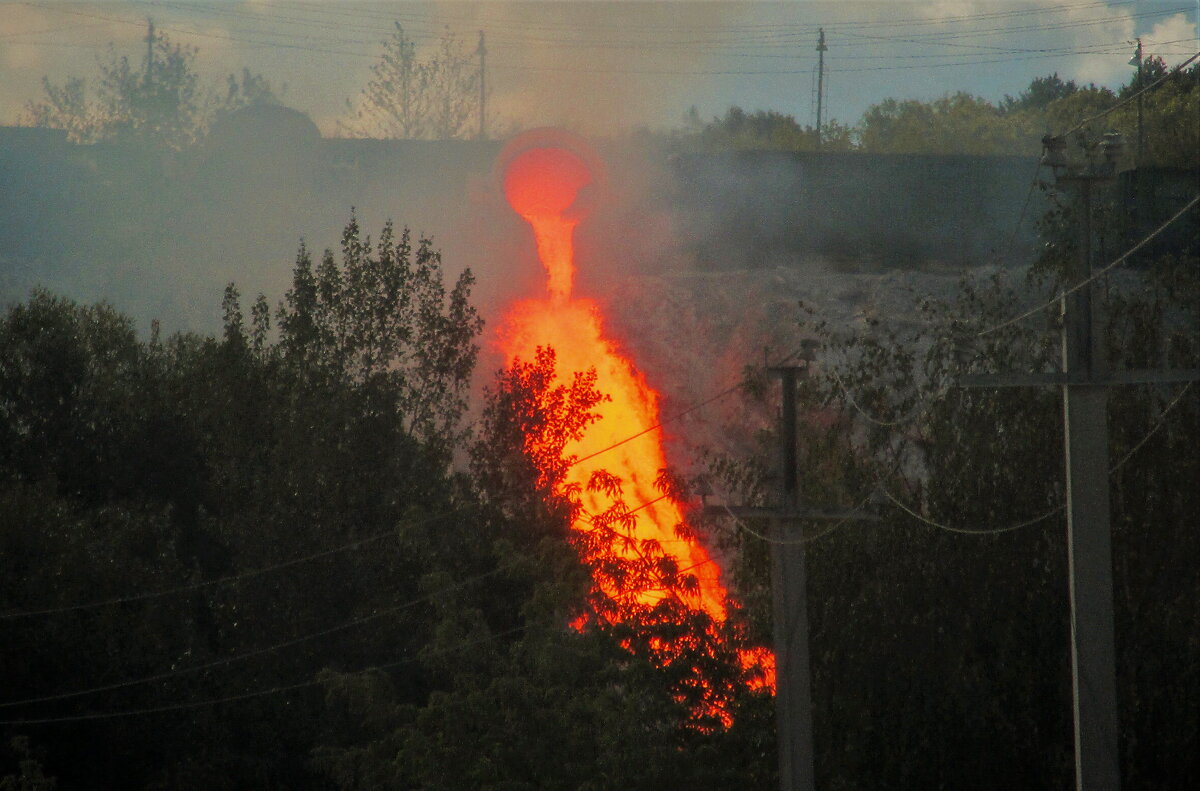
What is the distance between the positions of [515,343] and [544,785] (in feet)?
80.5

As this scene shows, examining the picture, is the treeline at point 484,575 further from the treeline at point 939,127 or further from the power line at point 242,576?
the treeline at point 939,127

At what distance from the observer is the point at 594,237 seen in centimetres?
4847

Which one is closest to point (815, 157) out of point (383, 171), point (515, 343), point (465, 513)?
point (515, 343)

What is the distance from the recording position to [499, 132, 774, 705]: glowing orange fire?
36062 millimetres

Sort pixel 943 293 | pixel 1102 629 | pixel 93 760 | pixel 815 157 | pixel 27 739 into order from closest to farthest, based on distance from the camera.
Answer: pixel 1102 629 → pixel 27 739 → pixel 93 760 → pixel 943 293 → pixel 815 157

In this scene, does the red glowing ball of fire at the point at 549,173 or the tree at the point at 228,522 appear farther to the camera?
the red glowing ball of fire at the point at 549,173

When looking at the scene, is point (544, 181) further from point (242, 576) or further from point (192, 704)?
point (192, 704)

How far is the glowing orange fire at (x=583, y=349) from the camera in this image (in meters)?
36.1

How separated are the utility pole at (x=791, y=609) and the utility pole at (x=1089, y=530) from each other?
3.07m

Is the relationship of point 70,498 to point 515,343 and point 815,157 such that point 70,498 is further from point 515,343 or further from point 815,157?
point 815,157

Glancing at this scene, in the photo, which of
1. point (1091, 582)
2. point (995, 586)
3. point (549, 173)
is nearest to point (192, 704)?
point (995, 586)

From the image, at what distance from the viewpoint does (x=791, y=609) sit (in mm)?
16031

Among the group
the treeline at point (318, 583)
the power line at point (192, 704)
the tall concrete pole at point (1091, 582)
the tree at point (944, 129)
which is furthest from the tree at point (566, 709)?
the tree at point (944, 129)

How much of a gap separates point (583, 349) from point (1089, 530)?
29.9 metres
